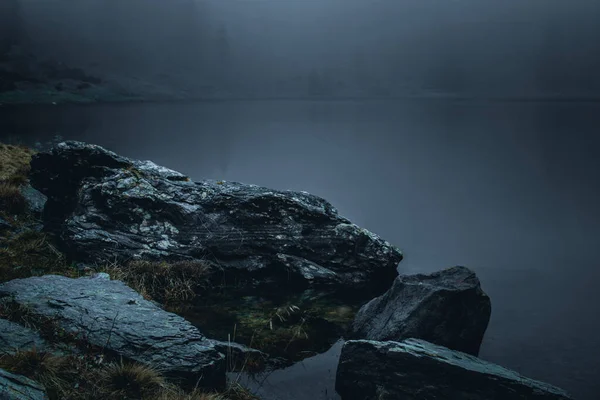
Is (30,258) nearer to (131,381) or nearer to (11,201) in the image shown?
(11,201)

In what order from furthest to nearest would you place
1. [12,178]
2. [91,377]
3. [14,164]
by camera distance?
[14,164] → [12,178] → [91,377]

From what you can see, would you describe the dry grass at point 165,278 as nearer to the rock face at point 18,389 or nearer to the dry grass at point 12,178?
the dry grass at point 12,178

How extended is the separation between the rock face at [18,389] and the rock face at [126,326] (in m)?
1.84

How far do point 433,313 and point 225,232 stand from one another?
5.81 metres

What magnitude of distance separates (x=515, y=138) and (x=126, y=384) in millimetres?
71065

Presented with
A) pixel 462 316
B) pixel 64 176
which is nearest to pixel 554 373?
pixel 462 316

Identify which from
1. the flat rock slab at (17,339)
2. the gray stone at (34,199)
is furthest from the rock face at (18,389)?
the gray stone at (34,199)

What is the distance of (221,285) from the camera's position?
469 inches

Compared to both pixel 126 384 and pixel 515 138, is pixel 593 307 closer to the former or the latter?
pixel 126 384

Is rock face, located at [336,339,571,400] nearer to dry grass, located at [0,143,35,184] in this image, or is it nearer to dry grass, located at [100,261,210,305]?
dry grass, located at [100,261,210,305]

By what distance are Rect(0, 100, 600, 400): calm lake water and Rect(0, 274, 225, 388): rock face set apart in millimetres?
1400

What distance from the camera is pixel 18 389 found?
5.18 metres

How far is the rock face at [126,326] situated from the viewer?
7.37 metres

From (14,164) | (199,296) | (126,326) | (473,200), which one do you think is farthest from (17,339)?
(473,200)
